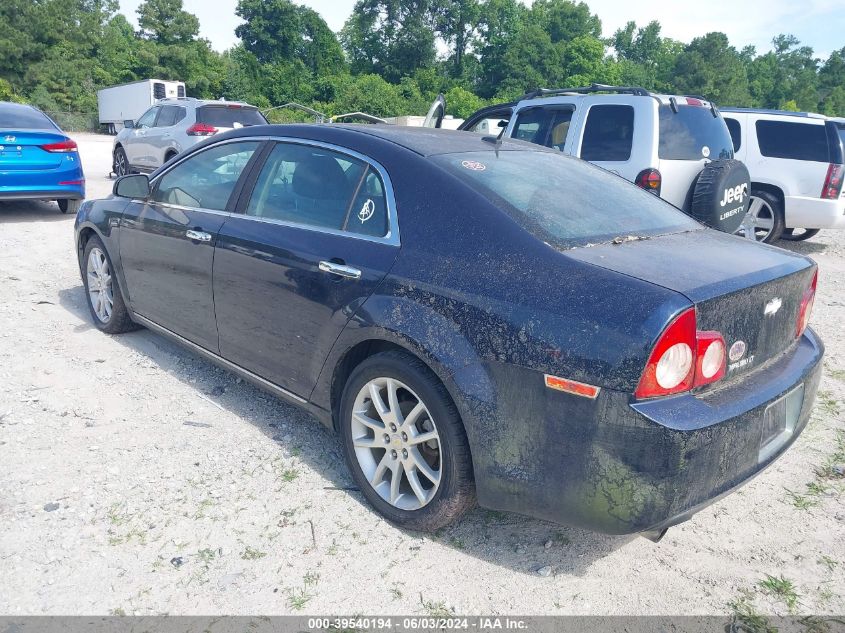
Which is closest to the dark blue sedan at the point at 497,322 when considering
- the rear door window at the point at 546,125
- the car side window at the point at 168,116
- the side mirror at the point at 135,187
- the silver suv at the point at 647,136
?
the side mirror at the point at 135,187

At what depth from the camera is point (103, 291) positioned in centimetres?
502

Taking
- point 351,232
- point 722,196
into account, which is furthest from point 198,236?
point 722,196

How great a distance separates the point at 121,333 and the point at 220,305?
1.74 meters

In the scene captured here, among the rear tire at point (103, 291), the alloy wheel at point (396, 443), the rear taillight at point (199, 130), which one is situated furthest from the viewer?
the rear taillight at point (199, 130)

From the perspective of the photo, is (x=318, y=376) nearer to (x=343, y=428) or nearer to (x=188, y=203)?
(x=343, y=428)

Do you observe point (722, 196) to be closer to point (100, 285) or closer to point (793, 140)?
point (793, 140)

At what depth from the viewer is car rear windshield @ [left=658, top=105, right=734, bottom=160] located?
23.0 ft

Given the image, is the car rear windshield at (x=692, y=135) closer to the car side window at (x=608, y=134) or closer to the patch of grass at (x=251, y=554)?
the car side window at (x=608, y=134)

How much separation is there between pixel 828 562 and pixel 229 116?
1243 centimetres

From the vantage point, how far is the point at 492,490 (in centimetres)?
257

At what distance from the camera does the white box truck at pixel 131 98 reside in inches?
1439

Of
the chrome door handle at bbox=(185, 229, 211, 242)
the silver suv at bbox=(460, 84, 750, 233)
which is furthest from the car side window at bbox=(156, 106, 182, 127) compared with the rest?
the chrome door handle at bbox=(185, 229, 211, 242)

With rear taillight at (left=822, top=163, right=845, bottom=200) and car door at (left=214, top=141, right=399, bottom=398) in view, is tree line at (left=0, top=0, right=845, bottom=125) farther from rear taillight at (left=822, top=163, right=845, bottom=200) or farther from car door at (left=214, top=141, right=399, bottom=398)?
car door at (left=214, top=141, right=399, bottom=398)

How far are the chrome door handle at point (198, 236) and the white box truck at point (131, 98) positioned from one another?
114 feet
